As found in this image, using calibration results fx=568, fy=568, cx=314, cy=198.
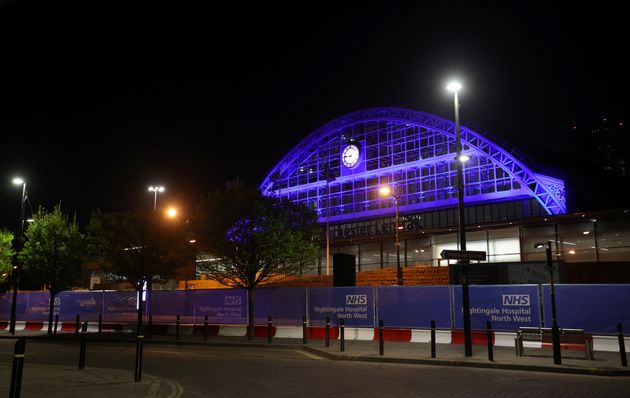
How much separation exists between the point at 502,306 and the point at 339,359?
24.2 feet

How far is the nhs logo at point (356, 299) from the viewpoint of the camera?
82.9 ft

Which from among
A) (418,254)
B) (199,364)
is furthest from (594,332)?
(418,254)

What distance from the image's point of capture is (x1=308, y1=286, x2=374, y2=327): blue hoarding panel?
25.2 metres

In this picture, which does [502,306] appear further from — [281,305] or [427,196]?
[427,196]

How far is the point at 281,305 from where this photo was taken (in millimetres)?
27875

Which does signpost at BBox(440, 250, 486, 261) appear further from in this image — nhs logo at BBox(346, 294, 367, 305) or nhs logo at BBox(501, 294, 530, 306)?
nhs logo at BBox(346, 294, 367, 305)

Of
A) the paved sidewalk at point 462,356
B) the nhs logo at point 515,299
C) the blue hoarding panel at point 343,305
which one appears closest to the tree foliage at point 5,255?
the paved sidewalk at point 462,356

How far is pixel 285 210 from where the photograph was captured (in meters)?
30.5

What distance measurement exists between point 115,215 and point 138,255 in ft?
10.7

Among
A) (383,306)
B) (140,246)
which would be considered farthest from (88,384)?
(140,246)

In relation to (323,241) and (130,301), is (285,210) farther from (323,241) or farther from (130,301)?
(323,241)

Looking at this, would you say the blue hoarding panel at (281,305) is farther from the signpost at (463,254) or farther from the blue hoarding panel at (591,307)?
the blue hoarding panel at (591,307)

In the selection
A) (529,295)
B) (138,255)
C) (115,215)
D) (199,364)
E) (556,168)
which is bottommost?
(199,364)

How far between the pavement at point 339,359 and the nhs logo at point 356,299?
6.14ft
